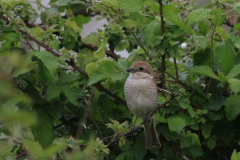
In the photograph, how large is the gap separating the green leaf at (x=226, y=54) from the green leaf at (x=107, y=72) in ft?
2.08

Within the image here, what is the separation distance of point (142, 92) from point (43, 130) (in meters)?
0.85

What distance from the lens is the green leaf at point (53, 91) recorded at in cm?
245

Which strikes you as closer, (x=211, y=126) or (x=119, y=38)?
(x=211, y=126)

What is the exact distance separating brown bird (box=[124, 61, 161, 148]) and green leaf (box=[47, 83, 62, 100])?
19.5 inches

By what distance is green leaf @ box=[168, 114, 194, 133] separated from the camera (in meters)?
2.35

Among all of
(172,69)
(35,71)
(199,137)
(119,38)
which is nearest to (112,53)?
(119,38)

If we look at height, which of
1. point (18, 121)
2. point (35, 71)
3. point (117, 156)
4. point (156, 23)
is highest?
point (18, 121)

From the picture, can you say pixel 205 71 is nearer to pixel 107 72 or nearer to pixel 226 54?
pixel 226 54

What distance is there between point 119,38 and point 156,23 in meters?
0.59

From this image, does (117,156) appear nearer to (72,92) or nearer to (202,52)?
(72,92)

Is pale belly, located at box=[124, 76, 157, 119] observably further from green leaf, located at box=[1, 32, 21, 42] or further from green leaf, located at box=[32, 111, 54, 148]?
green leaf, located at box=[1, 32, 21, 42]

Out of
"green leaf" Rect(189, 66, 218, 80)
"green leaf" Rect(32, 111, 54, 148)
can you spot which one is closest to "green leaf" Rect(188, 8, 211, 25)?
"green leaf" Rect(189, 66, 218, 80)

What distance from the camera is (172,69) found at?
2.89 meters

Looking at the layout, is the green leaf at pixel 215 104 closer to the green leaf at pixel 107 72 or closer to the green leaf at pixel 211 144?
the green leaf at pixel 211 144
